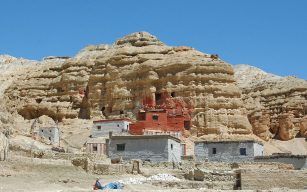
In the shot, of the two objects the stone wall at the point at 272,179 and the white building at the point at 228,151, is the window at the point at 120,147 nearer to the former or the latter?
the white building at the point at 228,151

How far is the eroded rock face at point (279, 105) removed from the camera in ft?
240

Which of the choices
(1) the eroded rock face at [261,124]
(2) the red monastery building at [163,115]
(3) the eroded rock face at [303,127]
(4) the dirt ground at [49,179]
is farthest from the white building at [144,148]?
(3) the eroded rock face at [303,127]

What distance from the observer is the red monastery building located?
58438 millimetres

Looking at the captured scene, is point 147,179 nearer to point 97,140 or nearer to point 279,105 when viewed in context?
point 97,140

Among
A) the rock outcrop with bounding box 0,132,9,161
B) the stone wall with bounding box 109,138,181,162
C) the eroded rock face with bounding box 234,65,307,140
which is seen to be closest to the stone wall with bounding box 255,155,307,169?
the stone wall with bounding box 109,138,181,162

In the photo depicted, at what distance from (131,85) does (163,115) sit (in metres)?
11.2

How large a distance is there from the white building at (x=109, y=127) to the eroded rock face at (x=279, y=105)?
2202cm

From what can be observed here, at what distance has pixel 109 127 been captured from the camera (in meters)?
60.4

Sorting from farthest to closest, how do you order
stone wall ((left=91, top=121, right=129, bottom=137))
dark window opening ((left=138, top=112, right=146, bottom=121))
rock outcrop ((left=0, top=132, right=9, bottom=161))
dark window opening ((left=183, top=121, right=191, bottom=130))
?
dark window opening ((left=183, top=121, right=191, bottom=130))
dark window opening ((left=138, top=112, right=146, bottom=121))
stone wall ((left=91, top=121, right=129, bottom=137))
rock outcrop ((left=0, top=132, right=9, bottom=161))

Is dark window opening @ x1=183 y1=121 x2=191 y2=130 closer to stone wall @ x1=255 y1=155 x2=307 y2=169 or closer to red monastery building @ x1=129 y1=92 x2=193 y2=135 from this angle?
red monastery building @ x1=129 y1=92 x2=193 y2=135

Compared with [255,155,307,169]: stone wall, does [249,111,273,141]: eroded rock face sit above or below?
above

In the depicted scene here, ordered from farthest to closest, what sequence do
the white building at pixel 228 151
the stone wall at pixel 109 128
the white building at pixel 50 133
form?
the stone wall at pixel 109 128 → the white building at pixel 50 133 → the white building at pixel 228 151

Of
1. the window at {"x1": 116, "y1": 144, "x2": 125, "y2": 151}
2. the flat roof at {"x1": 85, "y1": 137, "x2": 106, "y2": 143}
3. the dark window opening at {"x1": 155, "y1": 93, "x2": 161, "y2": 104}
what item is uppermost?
the dark window opening at {"x1": 155, "y1": 93, "x2": 161, "y2": 104}

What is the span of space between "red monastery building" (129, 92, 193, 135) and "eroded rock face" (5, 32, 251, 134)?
2.74 ft
